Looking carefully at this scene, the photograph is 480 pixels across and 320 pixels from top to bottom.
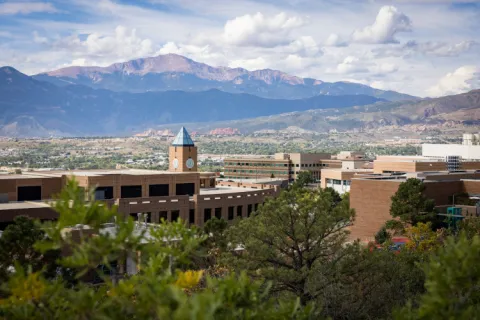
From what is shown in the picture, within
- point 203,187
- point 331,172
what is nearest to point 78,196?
point 203,187

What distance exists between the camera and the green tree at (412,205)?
Result: 6850 centimetres

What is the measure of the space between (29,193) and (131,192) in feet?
30.9

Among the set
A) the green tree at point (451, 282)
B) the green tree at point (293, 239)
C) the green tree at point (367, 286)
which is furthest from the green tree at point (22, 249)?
the green tree at point (451, 282)

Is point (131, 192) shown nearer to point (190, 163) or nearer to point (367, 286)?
point (190, 163)

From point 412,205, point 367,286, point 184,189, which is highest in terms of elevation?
point 184,189

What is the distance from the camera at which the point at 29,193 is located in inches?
2687

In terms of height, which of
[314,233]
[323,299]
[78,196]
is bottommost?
[323,299]

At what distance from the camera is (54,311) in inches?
701

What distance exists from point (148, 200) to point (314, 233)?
37157 millimetres

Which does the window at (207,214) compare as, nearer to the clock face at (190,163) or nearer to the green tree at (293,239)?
the clock face at (190,163)

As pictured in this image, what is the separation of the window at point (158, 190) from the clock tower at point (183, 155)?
9044mm

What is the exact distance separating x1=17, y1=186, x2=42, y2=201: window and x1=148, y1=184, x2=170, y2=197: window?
1060 cm

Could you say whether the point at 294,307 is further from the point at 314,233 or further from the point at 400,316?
the point at 314,233

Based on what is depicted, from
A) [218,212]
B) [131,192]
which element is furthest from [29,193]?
[218,212]
